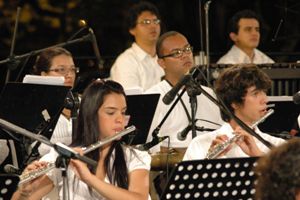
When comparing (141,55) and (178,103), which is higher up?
(141,55)

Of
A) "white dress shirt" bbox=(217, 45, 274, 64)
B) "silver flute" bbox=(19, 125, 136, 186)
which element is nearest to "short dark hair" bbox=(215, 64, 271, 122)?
"silver flute" bbox=(19, 125, 136, 186)

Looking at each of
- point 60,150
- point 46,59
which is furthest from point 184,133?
point 60,150

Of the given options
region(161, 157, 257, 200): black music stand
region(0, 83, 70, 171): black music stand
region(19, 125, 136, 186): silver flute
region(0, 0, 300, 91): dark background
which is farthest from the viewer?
region(0, 0, 300, 91): dark background

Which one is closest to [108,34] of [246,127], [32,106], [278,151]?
[32,106]

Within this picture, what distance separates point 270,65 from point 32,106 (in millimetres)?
2430

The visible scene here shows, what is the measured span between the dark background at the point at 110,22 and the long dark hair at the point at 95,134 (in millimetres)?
3569

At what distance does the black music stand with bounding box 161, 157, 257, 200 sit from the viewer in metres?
4.40

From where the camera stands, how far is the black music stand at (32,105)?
5.53 m

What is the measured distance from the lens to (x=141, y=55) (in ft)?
26.2

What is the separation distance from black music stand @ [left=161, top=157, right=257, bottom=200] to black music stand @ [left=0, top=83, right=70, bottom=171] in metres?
1.41

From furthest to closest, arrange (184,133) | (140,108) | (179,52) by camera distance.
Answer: (179,52)
(184,133)
(140,108)

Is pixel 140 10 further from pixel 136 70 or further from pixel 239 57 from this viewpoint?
pixel 239 57

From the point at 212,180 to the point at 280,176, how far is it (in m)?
1.31

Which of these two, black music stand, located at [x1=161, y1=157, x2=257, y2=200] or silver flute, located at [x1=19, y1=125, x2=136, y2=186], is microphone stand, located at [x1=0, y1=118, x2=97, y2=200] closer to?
silver flute, located at [x1=19, y1=125, x2=136, y2=186]
